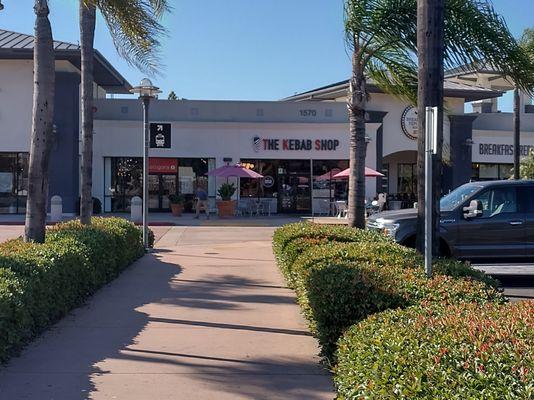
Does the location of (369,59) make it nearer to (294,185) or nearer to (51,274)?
(51,274)

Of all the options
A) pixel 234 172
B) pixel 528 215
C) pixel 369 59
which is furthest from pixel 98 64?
pixel 528 215

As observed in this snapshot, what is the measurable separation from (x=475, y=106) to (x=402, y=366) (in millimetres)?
38834

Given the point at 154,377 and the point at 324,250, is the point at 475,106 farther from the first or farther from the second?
the point at 154,377

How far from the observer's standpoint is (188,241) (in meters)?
20.2

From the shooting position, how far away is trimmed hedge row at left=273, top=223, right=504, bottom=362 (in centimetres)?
577

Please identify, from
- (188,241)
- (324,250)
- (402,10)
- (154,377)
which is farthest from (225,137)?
(154,377)

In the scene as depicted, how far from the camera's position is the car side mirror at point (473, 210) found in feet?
41.2

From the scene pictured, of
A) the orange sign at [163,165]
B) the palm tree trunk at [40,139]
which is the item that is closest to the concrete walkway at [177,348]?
the palm tree trunk at [40,139]

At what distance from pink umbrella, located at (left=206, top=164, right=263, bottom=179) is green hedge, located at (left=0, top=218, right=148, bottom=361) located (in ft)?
57.3

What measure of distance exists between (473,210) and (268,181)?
2160cm

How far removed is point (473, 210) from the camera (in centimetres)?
1257

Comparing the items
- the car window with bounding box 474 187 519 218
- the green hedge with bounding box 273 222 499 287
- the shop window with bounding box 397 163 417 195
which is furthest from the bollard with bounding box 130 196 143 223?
the shop window with bounding box 397 163 417 195

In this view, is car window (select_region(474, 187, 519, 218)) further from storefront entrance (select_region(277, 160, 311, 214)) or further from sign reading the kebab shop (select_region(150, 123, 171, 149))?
storefront entrance (select_region(277, 160, 311, 214))

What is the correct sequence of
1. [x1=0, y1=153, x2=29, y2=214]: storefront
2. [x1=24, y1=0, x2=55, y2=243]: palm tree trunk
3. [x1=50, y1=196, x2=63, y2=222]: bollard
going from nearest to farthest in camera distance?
[x1=24, y1=0, x2=55, y2=243]: palm tree trunk
[x1=50, y1=196, x2=63, y2=222]: bollard
[x1=0, y1=153, x2=29, y2=214]: storefront
